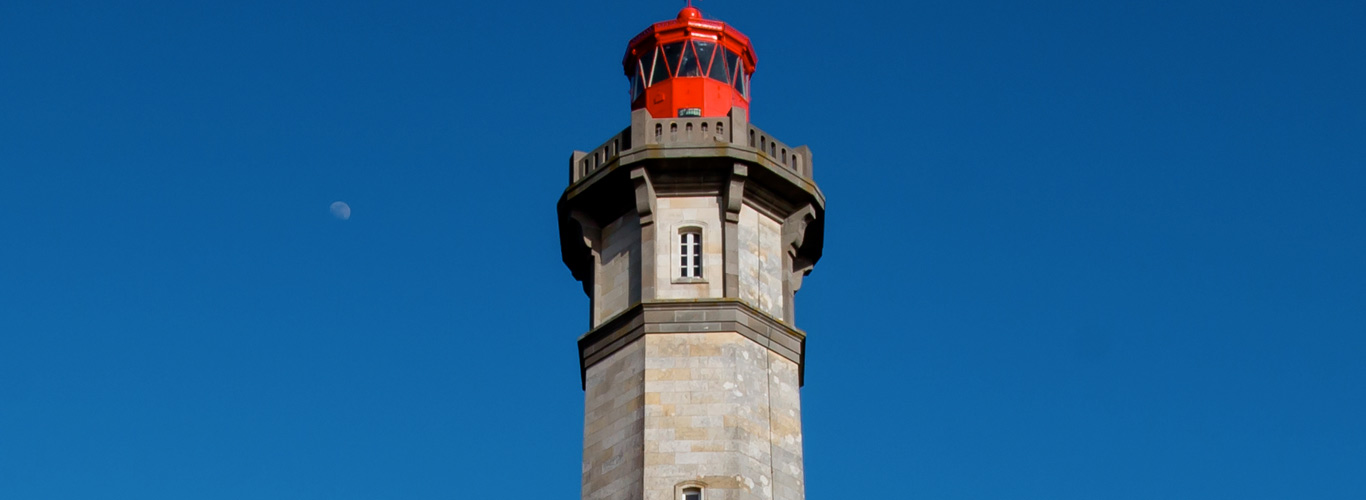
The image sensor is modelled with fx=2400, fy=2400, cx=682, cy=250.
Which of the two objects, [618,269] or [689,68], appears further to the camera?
[689,68]

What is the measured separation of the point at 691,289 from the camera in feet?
158

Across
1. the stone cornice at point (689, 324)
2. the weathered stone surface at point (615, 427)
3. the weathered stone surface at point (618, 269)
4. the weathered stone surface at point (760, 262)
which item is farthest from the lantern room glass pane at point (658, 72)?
the weathered stone surface at point (615, 427)

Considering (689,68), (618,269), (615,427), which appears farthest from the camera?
(689,68)

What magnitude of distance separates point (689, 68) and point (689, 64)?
0.11m

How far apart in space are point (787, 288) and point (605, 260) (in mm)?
3832

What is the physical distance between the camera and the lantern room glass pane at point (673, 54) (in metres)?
53.1

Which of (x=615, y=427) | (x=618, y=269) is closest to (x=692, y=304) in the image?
(x=618, y=269)

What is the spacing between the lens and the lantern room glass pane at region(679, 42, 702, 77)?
5294 centimetres

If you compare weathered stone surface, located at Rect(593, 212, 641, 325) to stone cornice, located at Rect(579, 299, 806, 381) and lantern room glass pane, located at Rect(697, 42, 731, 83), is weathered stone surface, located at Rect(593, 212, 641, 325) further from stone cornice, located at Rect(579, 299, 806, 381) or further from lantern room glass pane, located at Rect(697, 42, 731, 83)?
lantern room glass pane, located at Rect(697, 42, 731, 83)

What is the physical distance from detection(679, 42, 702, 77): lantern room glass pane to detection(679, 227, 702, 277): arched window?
5.25m

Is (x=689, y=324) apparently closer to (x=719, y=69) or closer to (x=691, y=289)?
(x=691, y=289)

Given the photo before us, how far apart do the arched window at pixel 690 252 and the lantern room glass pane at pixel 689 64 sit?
525cm

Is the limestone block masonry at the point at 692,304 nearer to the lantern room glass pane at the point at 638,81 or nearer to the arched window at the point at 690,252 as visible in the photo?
the arched window at the point at 690,252

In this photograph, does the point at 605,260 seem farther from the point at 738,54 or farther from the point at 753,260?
the point at 738,54
